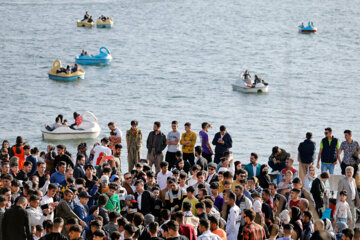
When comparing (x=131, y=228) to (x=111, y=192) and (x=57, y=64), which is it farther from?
(x=57, y=64)

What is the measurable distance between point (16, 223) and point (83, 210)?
1.24 meters

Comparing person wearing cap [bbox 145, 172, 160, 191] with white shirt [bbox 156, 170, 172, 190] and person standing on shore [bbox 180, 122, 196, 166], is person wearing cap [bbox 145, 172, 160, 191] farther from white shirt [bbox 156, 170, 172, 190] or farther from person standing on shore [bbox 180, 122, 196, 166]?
person standing on shore [bbox 180, 122, 196, 166]

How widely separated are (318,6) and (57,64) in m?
55.6

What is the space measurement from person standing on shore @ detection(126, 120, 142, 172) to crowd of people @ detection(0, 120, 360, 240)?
4.66 feet

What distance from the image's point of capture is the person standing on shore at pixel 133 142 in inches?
598

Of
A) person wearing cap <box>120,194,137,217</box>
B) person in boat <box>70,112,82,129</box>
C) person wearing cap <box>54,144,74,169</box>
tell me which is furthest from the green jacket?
person in boat <box>70,112,82,129</box>

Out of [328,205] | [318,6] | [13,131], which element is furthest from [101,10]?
[328,205]

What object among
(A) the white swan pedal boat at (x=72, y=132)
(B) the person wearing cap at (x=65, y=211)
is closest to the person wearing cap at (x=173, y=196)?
(B) the person wearing cap at (x=65, y=211)

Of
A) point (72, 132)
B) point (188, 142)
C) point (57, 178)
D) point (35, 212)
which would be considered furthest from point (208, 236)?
point (72, 132)

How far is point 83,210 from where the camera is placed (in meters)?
9.65

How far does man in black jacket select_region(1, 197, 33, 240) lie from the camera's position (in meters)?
8.62

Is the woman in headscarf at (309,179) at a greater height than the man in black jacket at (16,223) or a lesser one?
greater

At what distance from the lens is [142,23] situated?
3093 inches

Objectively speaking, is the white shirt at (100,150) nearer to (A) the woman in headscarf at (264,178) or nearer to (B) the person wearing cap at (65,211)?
(A) the woman in headscarf at (264,178)
